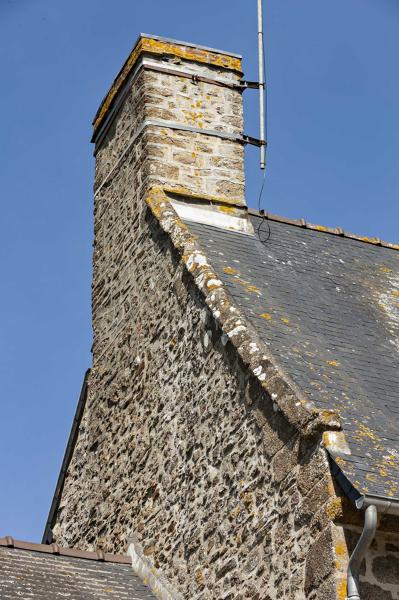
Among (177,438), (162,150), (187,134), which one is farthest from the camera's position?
(187,134)

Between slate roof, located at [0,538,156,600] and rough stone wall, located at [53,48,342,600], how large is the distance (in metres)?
0.29

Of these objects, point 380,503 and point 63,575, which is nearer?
point 380,503

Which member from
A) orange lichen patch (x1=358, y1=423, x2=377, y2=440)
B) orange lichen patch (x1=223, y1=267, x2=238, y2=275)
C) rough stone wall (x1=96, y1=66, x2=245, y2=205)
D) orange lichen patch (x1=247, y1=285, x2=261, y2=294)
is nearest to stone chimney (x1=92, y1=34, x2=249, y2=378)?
rough stone wall (x1=96, y1=66, x2=245, y2=205)

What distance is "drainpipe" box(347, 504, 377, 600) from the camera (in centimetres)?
631

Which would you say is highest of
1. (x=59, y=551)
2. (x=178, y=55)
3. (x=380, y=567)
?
(x=178, y=55)

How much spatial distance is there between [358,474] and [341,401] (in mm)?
993

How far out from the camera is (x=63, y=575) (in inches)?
325

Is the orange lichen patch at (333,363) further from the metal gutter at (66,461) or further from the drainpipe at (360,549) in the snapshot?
the metal gutter at (66,461)

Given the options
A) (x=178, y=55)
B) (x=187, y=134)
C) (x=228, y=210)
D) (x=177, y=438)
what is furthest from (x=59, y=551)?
(x=178, y=55)

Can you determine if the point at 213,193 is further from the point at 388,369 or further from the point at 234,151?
the point at 388,369

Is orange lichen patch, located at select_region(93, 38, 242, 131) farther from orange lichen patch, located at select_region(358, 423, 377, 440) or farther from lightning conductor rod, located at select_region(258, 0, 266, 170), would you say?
orange lichen patch, located at select_region(358, 423, 377, 440)

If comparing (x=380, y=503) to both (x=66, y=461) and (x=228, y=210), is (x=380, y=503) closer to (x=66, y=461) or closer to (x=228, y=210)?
(x=228, y=210)

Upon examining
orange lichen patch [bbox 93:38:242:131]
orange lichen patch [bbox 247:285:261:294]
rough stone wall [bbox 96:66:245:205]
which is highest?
orange lichen patch [bbox 93:38:242:131]

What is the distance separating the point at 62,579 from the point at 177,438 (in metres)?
1.38
